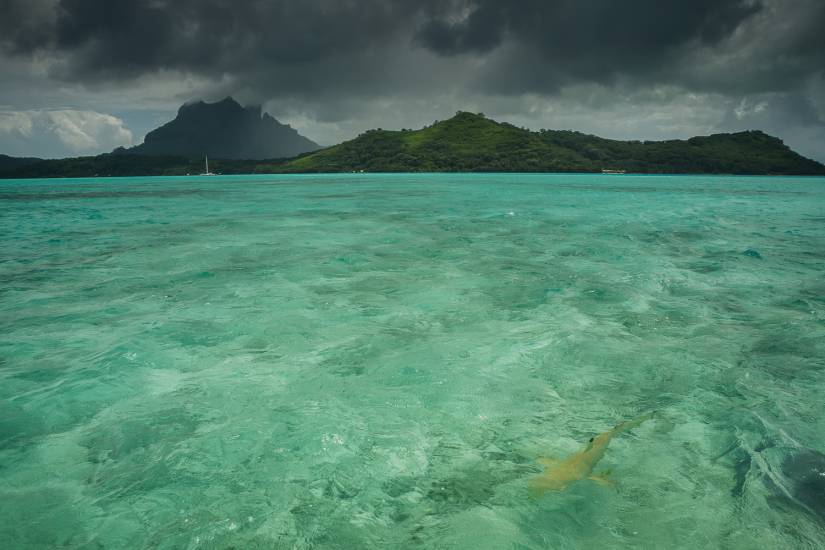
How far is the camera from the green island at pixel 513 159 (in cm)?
14138

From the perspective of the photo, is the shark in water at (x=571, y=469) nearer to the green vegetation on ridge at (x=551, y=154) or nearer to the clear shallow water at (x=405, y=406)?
the clear shallow water at (x=405, y=406)

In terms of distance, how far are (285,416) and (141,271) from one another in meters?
7.78

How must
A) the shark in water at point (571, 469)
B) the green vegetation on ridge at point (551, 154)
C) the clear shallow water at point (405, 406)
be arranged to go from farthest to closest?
1. the green vegetation on ridge at point (551, 154)
2. the shark in water at point (571, 469)
3. the clear shallow water at point (405, 406)

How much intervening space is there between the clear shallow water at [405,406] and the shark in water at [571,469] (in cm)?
8

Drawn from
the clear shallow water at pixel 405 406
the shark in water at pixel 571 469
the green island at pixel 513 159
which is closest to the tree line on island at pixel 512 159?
the green island at pixel 513 159

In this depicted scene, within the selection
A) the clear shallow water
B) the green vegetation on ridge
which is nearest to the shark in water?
the clear shallow water

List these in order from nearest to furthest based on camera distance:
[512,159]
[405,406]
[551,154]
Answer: [405,406]
[512,159]
[551,154]

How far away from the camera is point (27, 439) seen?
375 centimetres

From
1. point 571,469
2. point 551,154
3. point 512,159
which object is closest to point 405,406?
point 571,469

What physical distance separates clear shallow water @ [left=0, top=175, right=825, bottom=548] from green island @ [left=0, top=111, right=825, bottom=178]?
142 meters

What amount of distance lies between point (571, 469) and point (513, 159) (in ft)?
502

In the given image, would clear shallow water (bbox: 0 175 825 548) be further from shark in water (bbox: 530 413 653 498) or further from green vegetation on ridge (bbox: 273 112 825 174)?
green vegetation on ridge (bbox: 273 112 825 174)

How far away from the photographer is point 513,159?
14712 centimetres

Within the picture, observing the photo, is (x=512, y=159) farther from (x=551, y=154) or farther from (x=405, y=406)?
(x=405, y=406)
